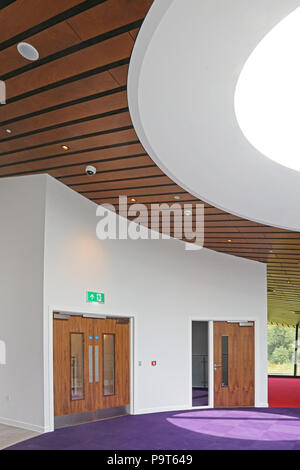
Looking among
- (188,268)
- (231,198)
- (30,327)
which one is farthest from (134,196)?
(188,268)

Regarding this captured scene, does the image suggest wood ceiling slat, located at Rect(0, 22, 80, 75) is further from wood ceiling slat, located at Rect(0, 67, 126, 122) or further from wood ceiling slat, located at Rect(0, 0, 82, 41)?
wood ceiling slat, located at Rect(0, 67, 126, 122)

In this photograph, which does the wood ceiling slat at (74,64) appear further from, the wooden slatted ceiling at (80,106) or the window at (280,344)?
the window at (280,344)

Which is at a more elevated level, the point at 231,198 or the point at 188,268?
the point at 231,198

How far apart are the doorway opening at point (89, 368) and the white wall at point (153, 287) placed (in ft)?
1.03

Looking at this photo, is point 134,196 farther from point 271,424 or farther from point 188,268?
point 271,424

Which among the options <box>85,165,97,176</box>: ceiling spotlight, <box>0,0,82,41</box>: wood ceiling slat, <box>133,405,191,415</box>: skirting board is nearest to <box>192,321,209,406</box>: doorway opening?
<box>133,405,191,415</box>: skirting board

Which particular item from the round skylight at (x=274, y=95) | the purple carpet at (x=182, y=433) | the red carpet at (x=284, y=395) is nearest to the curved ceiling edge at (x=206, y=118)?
the round skylight at (x=274, y=95)

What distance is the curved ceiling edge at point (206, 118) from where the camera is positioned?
3.52 metres

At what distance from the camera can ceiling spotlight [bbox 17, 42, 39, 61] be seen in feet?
13.3

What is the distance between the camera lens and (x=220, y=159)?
661cm

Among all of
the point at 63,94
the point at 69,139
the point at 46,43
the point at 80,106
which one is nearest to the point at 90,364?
the point at 69,139

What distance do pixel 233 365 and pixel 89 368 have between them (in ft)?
15.2

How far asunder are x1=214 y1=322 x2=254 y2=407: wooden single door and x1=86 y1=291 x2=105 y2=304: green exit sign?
396cm

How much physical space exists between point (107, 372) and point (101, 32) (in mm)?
7463
